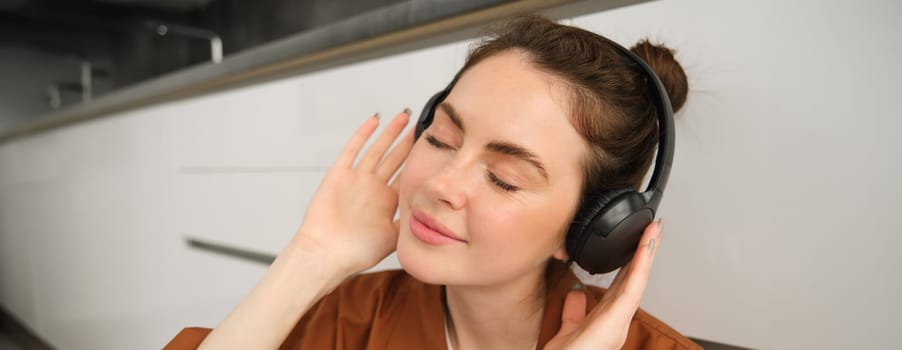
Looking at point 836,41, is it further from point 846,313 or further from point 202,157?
point 202,157

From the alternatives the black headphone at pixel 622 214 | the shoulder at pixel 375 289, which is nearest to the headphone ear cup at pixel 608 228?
the black headphone at pixel 622 214

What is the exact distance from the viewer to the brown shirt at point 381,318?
68cm

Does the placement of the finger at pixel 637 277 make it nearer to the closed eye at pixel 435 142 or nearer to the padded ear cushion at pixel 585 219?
the padded ear cushion at pixel 585 219

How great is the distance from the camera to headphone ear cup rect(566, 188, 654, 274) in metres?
0.53

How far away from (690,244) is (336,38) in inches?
25.8

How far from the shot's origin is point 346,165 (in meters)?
0.77

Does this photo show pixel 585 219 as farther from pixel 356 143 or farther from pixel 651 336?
pixel 356 143

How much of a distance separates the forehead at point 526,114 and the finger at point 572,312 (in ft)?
0.65

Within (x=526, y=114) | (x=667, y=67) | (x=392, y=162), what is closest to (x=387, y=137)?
(x=392, y=162)

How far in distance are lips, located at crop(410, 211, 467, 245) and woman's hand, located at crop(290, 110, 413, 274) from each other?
0.19m

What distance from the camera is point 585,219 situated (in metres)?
0.55

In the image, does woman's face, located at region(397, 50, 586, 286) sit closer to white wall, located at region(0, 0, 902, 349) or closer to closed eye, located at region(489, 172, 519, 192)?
closed eye, located at region(489, 172, 519, 192)

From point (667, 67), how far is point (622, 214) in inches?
7.1

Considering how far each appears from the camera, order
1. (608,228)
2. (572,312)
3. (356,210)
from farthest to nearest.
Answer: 1. (356,210)
2. (572,312)
3. (608,228)
